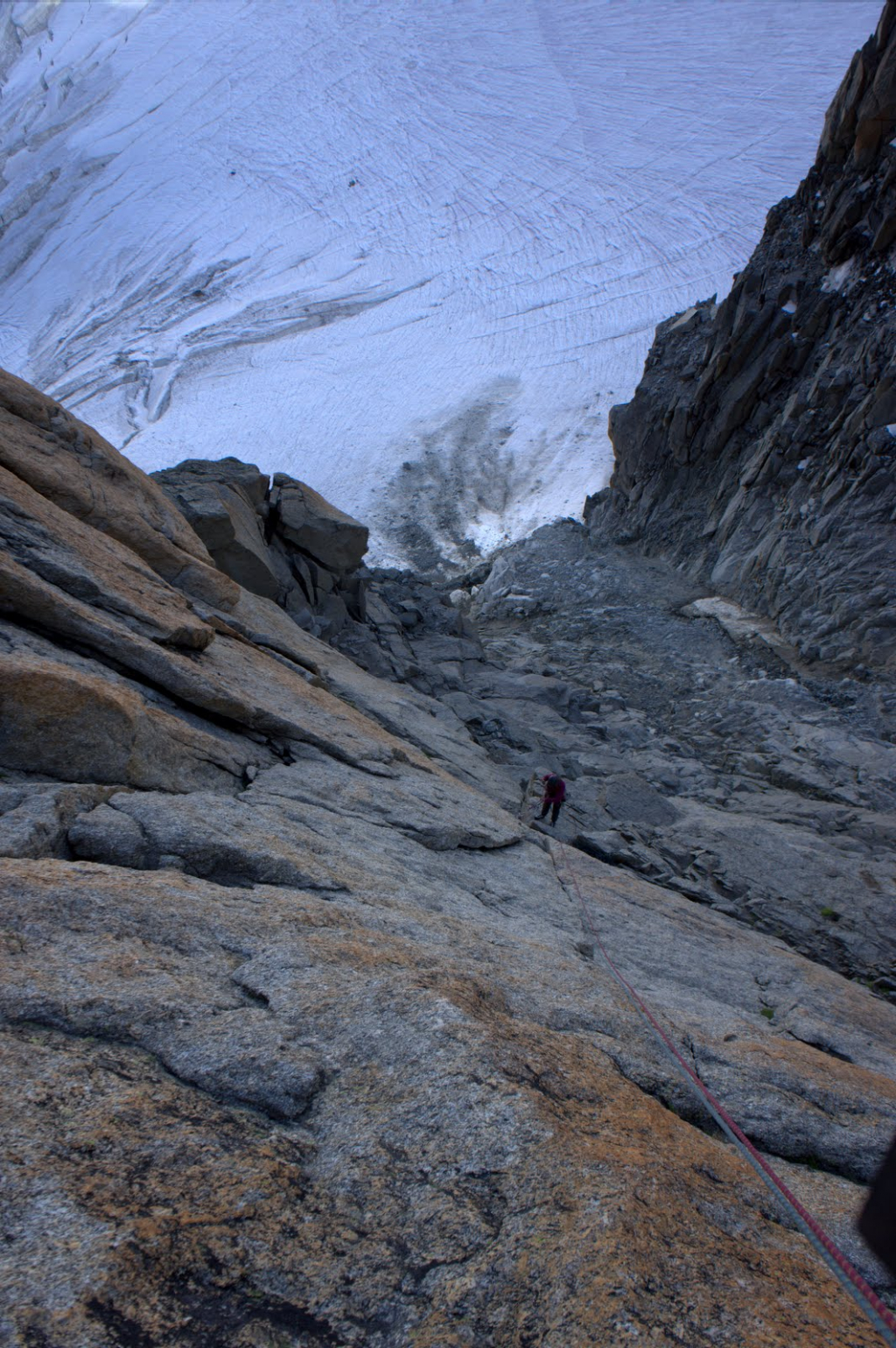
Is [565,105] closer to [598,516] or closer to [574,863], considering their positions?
[598,516]

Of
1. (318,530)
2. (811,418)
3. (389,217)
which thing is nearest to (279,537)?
(318,530)

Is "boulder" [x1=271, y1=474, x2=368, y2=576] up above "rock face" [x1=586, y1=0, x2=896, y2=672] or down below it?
below

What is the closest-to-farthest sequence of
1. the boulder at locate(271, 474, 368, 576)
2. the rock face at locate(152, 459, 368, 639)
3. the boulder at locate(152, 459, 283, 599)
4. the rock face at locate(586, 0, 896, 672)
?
the boulder at locate(152, 459, 283, 599) < the rock face at locate(152, 459, 368, 639) < the boulder at locate(271, 474, 368, 576) < the rock face at locate(586, 0, 896, 672)

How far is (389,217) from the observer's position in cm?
6512

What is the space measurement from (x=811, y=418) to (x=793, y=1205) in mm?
22008

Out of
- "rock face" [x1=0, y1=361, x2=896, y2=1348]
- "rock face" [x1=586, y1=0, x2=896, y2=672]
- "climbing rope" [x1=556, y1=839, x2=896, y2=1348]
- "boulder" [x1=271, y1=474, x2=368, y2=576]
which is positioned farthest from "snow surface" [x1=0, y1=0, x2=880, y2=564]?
"climbing rope" [x1=556, y1=839, x2=896, y2=1348]

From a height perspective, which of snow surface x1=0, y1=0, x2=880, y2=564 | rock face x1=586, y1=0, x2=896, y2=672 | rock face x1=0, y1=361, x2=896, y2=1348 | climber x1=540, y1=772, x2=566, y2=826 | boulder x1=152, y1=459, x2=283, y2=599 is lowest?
rock face x1=0, y1=361, x2=896, y2=1348

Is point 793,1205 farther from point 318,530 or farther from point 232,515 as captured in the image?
point 318,530

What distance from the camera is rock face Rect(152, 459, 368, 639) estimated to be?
45.1ft

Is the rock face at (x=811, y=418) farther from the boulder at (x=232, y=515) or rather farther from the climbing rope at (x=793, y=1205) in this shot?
the climbing rope at (x=793, y=1205)

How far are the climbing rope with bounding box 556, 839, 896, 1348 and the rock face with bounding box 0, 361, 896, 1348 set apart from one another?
0.08m

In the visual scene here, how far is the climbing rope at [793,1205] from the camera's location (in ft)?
6.91

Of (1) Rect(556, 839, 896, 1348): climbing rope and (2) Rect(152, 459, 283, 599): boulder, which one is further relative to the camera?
(2) Rect(152, 459, 283, 599): boulder

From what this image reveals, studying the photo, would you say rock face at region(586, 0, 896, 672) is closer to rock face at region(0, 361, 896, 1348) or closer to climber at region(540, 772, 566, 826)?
climber at region(540, 772, 566, 826)
